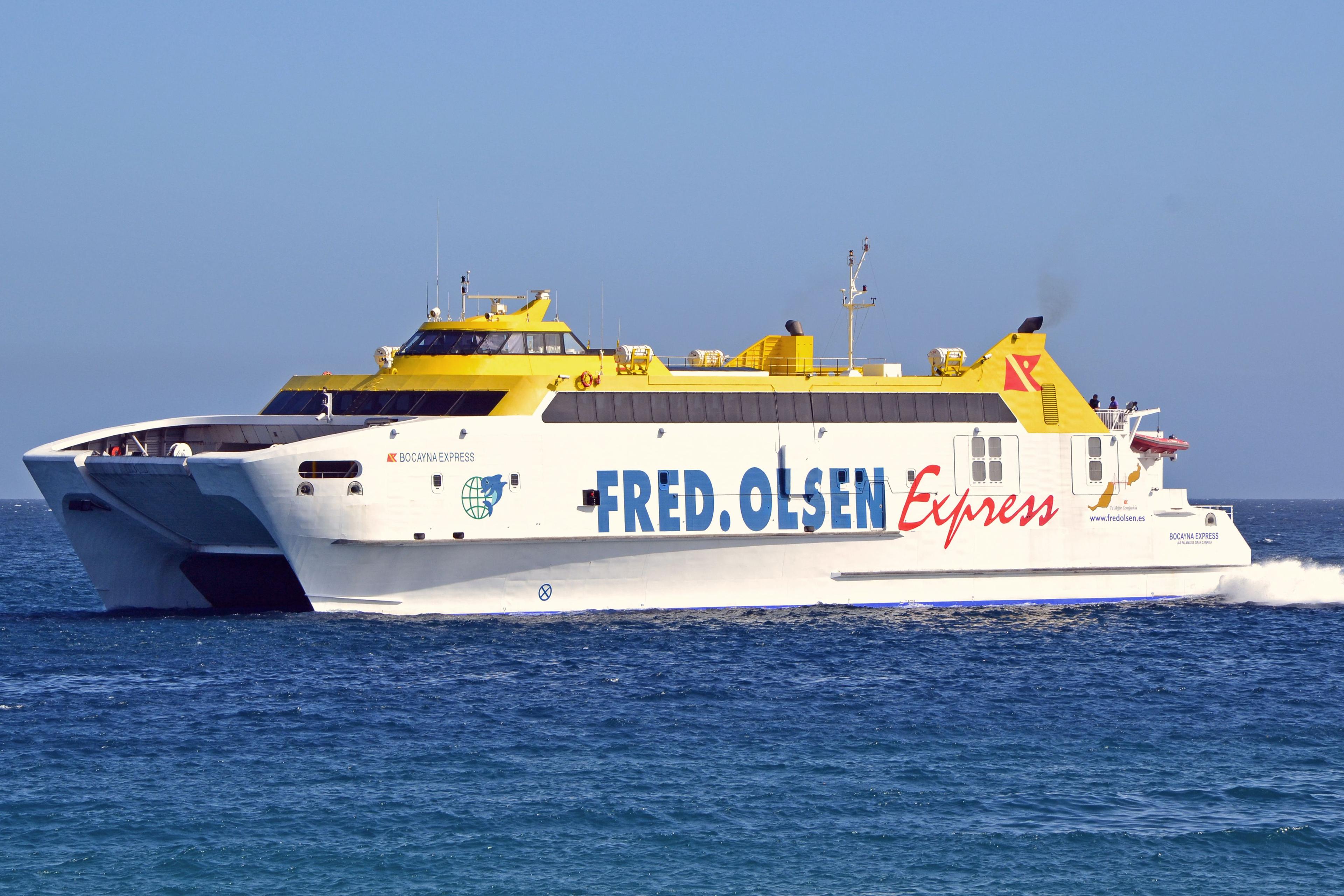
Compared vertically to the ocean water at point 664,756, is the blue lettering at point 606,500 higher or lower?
higher

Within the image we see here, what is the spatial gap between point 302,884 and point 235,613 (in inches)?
664

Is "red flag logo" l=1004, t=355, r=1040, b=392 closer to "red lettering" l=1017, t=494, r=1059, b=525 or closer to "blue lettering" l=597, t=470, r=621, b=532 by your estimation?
"red lettering" l=1017, t=494, r=1059, b=525

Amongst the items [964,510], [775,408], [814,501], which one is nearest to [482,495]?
[775,408]

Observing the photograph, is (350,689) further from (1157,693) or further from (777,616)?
(1157,693)

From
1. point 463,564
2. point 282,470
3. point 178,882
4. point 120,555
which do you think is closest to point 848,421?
point 463,564

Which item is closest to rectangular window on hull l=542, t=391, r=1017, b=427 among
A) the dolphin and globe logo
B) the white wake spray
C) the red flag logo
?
the red flag logo

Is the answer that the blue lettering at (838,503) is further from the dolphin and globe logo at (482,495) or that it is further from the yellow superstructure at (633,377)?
the dolphin and globe logo at (482,495)

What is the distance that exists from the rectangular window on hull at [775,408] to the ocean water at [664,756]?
397 cm

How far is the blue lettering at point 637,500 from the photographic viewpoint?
97.5 ft

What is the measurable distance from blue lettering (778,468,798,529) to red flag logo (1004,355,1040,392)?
20.0 ft

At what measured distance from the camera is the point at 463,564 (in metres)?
28.7

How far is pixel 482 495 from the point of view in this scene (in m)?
28.5

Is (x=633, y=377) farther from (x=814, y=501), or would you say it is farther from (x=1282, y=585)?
(x=1282, y=585)

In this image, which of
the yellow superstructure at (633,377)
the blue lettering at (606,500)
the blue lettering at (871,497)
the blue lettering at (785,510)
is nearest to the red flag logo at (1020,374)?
the yellow superstructure at (633,377)
